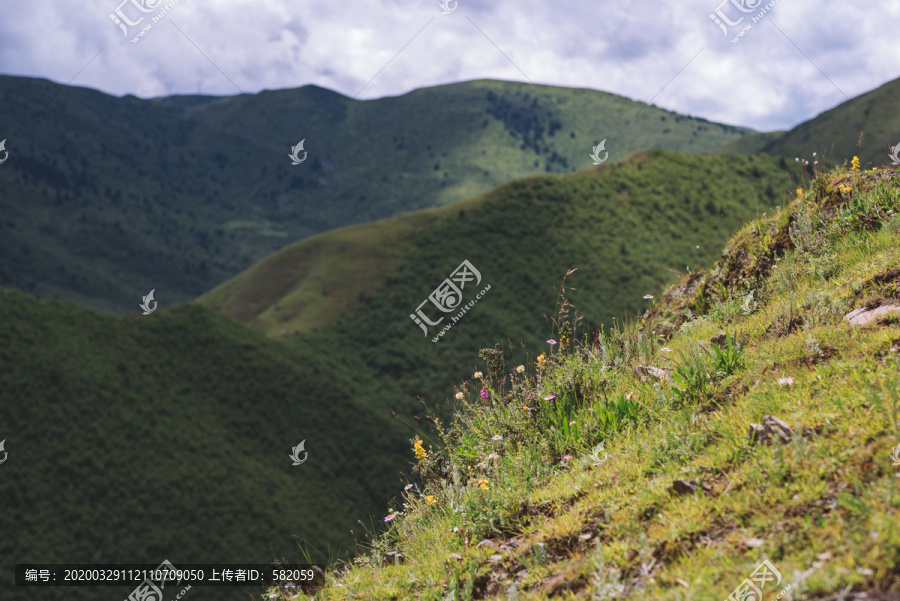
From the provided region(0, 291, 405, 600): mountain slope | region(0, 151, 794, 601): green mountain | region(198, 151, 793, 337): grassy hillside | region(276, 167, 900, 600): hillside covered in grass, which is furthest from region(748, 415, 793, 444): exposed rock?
region(198, 151, 793, 337): grassy hillside

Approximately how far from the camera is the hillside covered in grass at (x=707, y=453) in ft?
9.46

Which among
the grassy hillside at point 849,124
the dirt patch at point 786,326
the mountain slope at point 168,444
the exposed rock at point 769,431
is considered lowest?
the exposed rock at point 769,431

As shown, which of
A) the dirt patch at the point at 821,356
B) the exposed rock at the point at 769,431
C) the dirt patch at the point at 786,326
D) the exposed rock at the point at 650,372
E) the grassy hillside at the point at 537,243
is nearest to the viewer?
the exposed rock at the point at 769,431

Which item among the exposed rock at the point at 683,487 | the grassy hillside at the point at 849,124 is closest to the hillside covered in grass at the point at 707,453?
the exposed rock at the point at 683,487

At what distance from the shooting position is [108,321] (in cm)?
4228

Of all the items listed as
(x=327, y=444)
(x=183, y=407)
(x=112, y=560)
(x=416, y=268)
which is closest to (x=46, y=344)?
(x=183, y=407)

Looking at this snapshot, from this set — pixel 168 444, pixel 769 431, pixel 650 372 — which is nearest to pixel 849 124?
pixel 168 444

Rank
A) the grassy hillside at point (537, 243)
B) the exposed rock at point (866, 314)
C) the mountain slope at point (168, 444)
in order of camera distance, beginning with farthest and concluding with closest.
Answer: the grassy hillside at point (537, 243)
the mountain slope at point (168, 444)
the exposed rock at point (866, 314)

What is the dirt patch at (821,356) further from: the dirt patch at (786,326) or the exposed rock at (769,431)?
the exposed rock at (769,431)

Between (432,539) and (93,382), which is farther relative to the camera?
(93,382)

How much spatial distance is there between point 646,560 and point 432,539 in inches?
79.4

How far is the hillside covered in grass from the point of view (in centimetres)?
288

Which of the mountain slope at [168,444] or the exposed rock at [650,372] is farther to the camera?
the mountain slope at [168,444]

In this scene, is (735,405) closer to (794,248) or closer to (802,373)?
(802,373)
